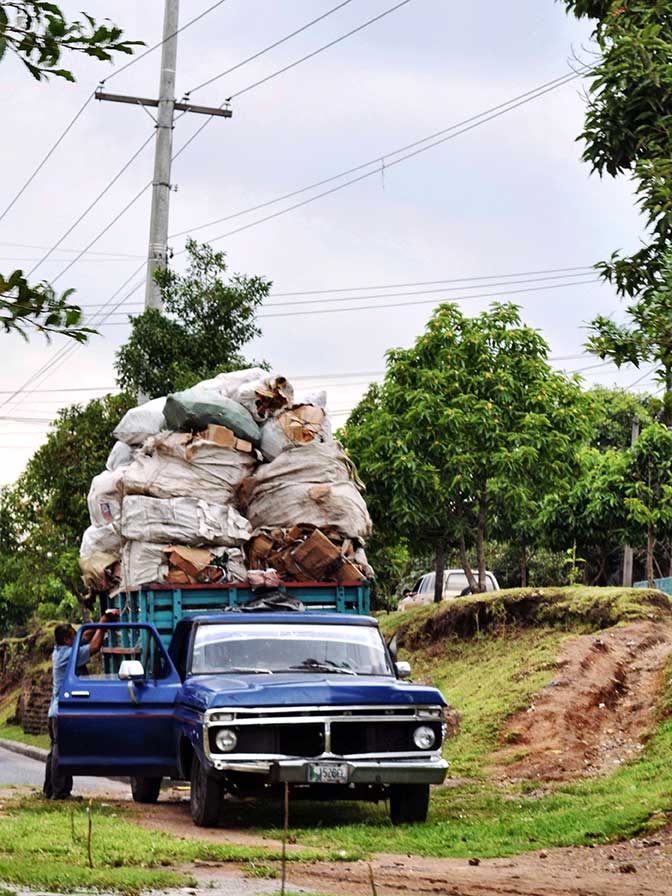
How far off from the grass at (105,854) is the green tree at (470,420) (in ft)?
51.0

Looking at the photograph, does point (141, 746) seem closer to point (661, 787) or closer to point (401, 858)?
point (401, 858)

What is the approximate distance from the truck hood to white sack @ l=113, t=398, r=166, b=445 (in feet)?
17.5

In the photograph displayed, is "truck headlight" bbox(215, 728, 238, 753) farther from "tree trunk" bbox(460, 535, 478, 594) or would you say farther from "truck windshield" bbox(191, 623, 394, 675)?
"tree trunk" bbox(460, 535, 478, 594)

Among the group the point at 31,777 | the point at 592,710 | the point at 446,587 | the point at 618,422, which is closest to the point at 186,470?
the point at 592,710

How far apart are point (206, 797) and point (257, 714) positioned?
811mm

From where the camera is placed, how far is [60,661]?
14.8 metres

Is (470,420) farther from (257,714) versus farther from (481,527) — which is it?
(257,714)

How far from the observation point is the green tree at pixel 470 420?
26.7 metres

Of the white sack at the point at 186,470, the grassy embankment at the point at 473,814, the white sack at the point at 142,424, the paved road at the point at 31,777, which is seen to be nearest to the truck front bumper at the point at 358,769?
the grassy embankment at the point at 473,814

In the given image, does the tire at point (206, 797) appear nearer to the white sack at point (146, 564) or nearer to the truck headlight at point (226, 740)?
the truck headlight at point (226, 740)

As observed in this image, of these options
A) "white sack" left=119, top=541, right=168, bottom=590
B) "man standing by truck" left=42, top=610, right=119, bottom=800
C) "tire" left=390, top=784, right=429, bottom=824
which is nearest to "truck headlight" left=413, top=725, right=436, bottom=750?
"tire" left=390, top=784, right=429, bottom=824

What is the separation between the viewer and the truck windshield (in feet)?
41.4

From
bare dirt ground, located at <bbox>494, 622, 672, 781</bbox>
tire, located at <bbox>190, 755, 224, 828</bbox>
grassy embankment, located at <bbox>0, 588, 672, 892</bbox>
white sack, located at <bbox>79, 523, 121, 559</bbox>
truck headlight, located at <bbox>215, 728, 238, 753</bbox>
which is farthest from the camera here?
white sack, located at <bbox>79, 523, 121, 559</bbox>

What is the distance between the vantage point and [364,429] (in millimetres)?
28547
